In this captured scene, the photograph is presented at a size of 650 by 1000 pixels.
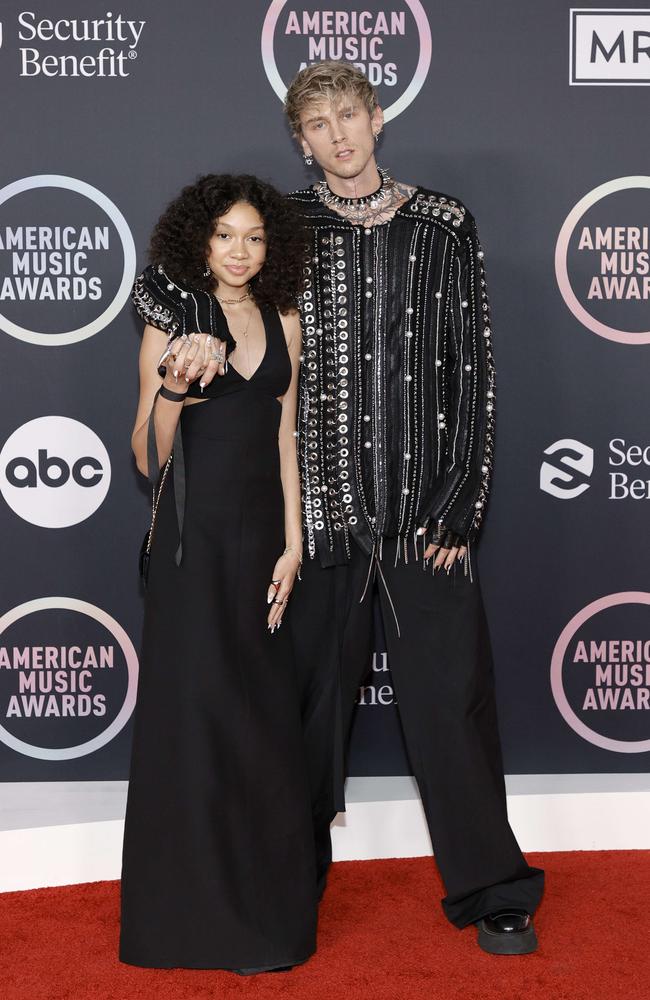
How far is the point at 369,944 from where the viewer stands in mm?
2584

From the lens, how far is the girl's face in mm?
2443

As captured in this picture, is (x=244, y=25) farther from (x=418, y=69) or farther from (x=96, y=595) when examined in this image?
(x=96, y=595)

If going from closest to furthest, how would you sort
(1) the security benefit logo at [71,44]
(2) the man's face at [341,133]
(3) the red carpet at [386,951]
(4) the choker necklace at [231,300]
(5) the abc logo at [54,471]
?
(3) the red carpet at [386,951] < (4) the choker necklace at [231,300] < (2) the man's face at [341,133] < (1) the security benefit logo at [71,44] < (5) the abc logo at [54,471]

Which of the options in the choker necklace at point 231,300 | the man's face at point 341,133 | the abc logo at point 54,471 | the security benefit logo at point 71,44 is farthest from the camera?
the abc logo at point 54,471

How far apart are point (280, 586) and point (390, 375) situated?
1.93 feet

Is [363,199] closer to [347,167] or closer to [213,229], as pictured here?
[347,167]

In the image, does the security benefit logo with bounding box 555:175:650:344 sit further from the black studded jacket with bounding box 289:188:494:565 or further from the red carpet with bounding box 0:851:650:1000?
the red carpet with bounding box 0:851:650:1000

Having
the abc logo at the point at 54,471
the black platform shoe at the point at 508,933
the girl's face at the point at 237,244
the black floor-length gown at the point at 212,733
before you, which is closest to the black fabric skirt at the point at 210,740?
the black floor-length gown at the point at 212,733

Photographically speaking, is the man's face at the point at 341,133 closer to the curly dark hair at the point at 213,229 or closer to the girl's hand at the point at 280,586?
the curly dark hair at the point at 213,229

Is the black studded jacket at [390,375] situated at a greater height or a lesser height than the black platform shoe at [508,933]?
greater

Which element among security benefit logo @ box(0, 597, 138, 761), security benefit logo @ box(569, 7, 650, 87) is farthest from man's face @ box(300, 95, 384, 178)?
security benefit logo @ box(0, 597, 138, 761)

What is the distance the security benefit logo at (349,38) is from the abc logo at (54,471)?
3.91 feet

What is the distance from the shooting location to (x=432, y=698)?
267 centimetres

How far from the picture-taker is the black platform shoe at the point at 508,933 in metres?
2.53
